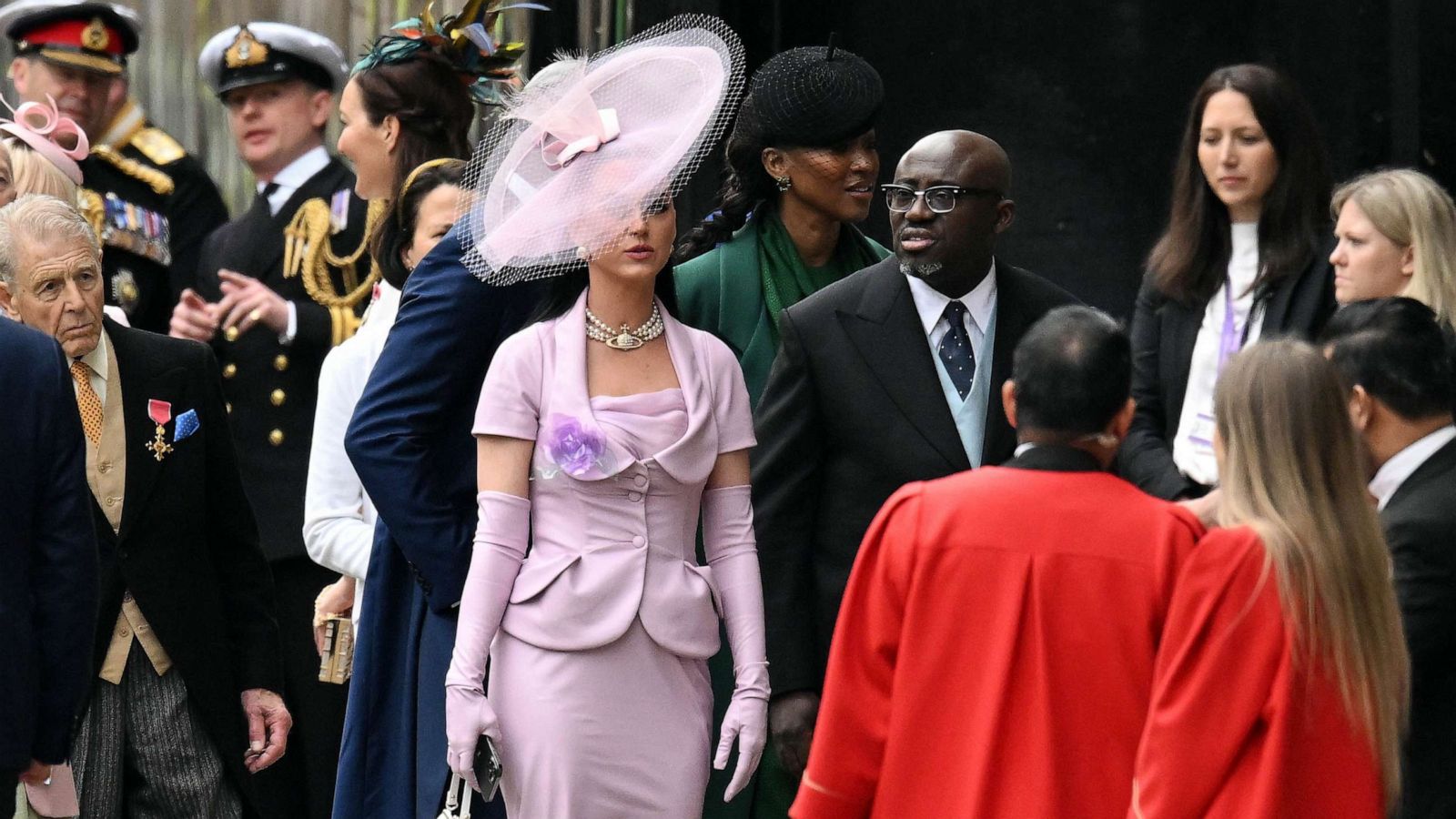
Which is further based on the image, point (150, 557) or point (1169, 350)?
point (1169, 350)

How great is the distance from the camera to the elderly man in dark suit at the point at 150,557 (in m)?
5.16

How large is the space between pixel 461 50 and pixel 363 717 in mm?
1944

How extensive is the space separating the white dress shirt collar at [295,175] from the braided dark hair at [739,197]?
2300 mm

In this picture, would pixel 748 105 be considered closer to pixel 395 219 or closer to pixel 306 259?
pixel 395 219

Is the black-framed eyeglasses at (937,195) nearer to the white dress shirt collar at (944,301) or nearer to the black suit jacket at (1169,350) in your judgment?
the white dress shirt collar at (944,301)

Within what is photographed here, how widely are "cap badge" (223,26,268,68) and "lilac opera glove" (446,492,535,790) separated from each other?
355 cm

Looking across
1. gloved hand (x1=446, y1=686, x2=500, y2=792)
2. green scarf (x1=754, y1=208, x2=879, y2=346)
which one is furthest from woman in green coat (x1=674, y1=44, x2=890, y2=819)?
gloved hand (x1=446, y1=686, x2=500, y2=792)

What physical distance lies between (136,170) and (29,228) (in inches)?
98.3

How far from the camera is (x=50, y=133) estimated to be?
6.43 metres

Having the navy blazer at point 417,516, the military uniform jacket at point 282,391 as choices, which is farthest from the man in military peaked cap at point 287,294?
the navy blazer at point 417,516

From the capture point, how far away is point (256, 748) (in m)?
5.38

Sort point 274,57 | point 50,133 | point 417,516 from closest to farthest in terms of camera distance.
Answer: point 417,516 → point 50,133 → point 274,57

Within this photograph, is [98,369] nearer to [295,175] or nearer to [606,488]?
[606,488]

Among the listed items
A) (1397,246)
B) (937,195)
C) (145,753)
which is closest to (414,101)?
(937,195)
